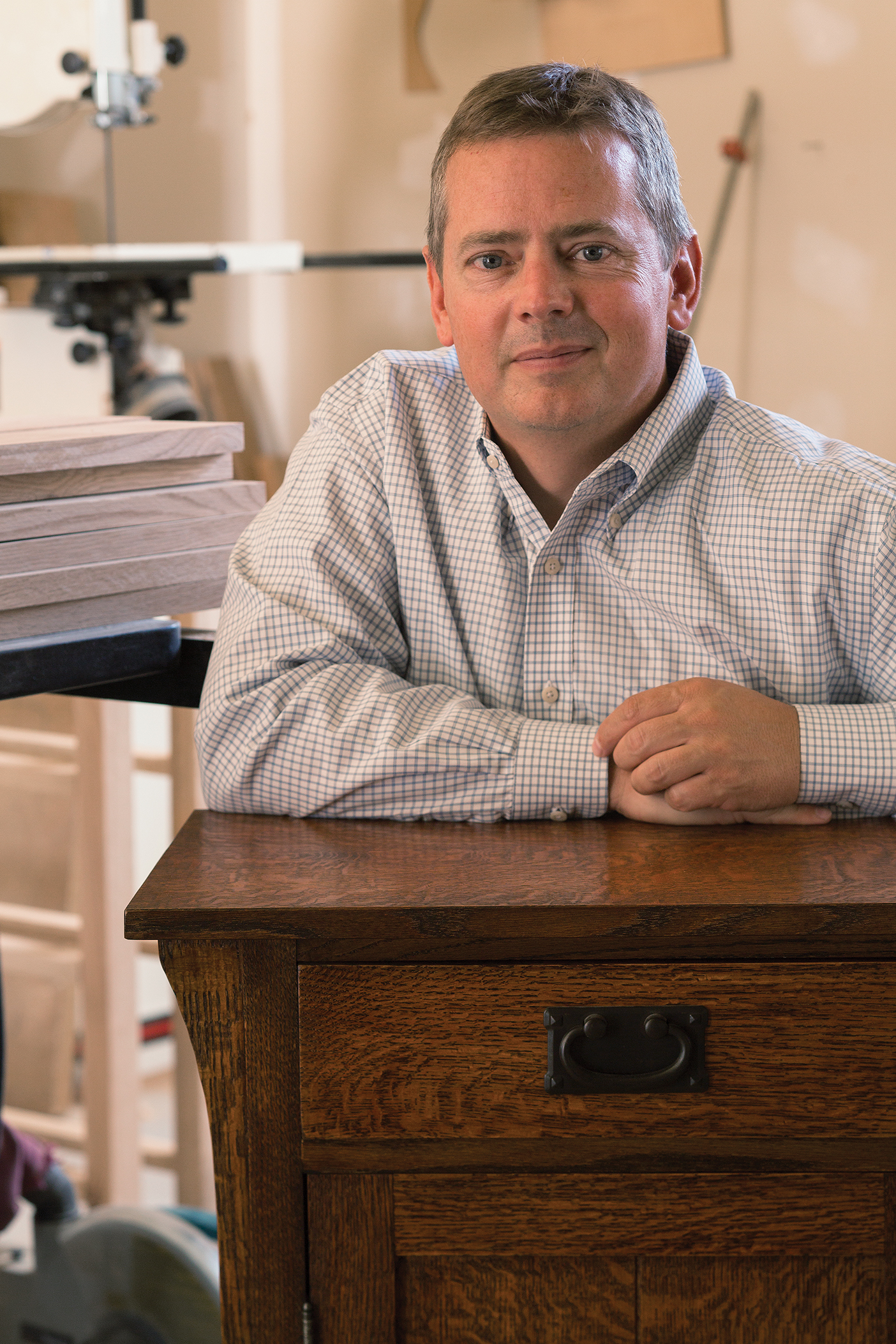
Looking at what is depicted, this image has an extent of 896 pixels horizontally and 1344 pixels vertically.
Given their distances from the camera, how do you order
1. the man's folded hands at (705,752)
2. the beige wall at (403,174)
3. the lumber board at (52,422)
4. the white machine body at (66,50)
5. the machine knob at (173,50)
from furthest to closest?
the beige wall at (403,174)
the machine knob at (173,50)
the white machine body at (66,50)
the lumber board at (52,422)
the man's folded hands at (705,752)

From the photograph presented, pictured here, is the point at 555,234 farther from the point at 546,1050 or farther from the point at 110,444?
the point at 546,1050

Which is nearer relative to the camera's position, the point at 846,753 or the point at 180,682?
the point at 846,753

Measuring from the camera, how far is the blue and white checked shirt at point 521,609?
3.48ft

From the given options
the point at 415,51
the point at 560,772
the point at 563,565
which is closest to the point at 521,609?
the point at 563,565

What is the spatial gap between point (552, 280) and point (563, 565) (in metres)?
0.24

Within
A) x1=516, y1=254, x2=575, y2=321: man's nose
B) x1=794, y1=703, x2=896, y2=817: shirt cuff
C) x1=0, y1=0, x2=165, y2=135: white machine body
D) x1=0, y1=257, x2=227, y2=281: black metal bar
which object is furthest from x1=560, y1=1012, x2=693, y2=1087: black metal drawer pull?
x1=0, y1=0, x2=165, y2=135: white machine body

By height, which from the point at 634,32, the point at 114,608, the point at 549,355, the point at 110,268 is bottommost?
the point at 114,608

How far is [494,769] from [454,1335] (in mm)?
404

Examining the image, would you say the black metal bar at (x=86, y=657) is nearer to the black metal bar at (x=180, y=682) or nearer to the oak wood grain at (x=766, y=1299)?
the black metal bar at (x=180, y=682)

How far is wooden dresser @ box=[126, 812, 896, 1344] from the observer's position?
0.89m

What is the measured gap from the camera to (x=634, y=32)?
90.5 inches

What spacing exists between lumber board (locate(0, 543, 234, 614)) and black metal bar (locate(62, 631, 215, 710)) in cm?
7

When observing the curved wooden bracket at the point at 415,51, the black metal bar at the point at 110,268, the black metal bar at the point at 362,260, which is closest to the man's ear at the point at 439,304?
the black metal bar at the point at 110,268

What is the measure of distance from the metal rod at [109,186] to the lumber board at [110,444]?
1.29 m
